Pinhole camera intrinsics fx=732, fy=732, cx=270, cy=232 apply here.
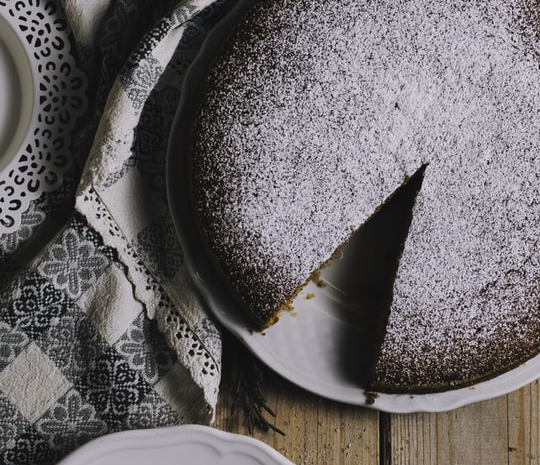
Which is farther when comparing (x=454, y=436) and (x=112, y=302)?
(x=454, y=436)

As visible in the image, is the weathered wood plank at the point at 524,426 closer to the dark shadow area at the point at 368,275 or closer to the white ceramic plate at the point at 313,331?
the white ceramic plate at the point at 313,331

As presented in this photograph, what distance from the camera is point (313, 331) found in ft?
6.75

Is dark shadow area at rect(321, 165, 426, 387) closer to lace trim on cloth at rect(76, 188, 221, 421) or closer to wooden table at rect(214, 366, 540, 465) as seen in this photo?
wooden table at rect(214, 366, 540, 465)

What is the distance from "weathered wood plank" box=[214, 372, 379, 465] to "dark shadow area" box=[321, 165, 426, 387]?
0.16m

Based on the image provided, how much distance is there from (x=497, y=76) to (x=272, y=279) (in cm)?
83

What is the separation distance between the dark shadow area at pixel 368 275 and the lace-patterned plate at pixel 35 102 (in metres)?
0.84

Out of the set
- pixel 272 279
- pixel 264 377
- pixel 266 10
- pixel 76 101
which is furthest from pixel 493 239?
pixel 76 101

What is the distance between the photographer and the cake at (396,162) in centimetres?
193

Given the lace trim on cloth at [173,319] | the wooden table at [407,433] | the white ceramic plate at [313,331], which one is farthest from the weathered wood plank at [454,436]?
the lace trim on cloth at [173,319]

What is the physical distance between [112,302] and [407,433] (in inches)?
37.3

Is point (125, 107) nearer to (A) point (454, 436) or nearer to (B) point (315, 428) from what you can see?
(B) point (315, 428)

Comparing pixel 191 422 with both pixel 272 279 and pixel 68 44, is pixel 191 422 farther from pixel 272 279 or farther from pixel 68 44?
pixel 68 44

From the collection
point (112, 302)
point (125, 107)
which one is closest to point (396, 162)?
point (125, 107)

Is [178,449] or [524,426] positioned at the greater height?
[178,449]
